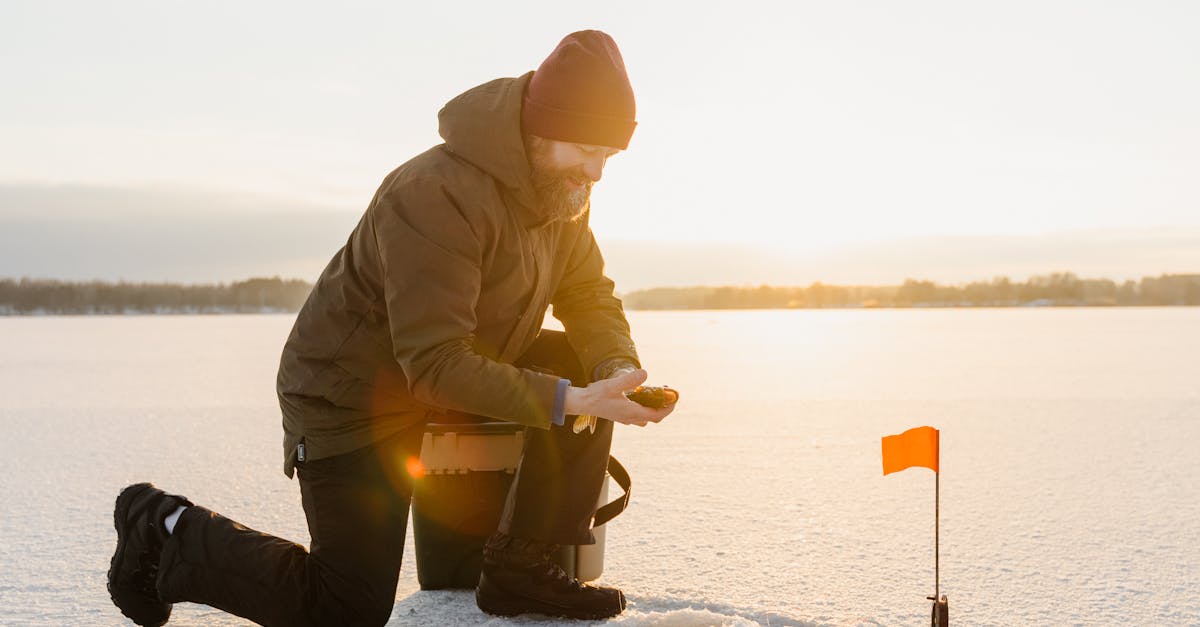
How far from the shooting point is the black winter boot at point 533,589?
201cm

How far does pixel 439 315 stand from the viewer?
1.77 metres

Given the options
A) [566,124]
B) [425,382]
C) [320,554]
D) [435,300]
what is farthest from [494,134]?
[320,554]

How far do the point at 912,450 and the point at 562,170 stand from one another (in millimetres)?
874

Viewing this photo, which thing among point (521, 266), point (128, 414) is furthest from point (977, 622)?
point (128, 414)

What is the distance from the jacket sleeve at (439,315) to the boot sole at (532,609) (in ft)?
1.52

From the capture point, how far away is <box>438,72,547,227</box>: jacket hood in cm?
188

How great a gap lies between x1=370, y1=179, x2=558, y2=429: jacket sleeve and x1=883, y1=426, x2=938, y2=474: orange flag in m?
0.63

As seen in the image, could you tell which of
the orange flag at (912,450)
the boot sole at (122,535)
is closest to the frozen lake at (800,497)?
the boot sole at (122,535)

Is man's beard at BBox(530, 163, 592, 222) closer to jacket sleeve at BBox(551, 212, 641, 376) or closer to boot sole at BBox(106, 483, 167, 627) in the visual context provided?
jacket sleeve at BBox(551, 212, 641, 376)

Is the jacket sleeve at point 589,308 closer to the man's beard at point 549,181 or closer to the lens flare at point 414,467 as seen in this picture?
the man's beard at point 549,181

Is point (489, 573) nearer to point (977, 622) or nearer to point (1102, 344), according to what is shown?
point (977, 622)

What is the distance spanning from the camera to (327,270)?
2.02m

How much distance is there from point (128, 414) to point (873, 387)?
490cm

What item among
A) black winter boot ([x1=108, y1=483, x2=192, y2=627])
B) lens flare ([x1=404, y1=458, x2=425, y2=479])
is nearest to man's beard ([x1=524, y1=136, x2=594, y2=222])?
lens flare ([x1=404, y1=458, x2=425, y2=479])
